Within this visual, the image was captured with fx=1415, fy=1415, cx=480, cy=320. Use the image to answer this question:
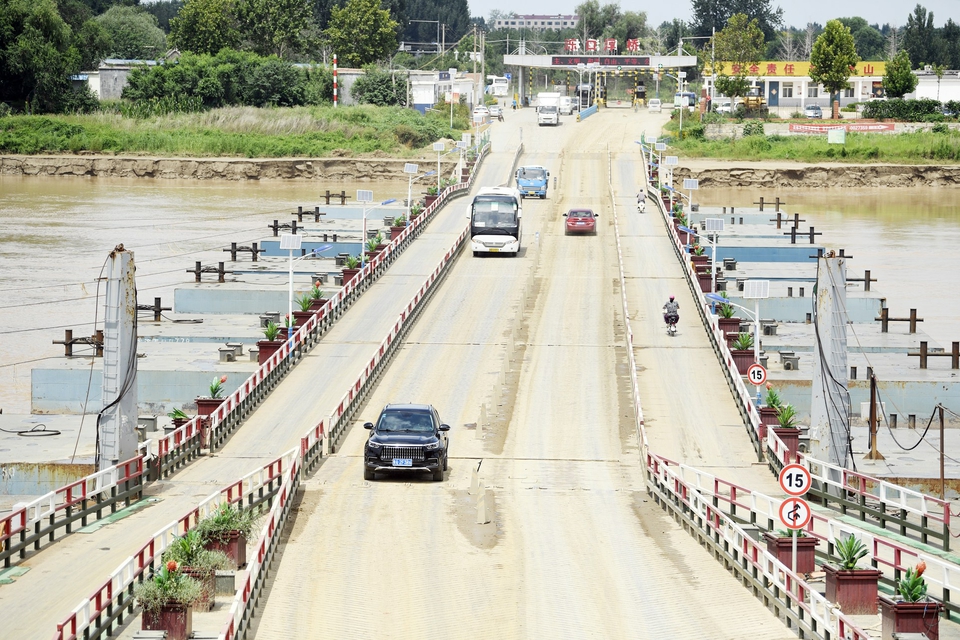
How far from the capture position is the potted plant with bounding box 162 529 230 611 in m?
22.1

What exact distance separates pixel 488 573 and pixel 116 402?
10916 mm

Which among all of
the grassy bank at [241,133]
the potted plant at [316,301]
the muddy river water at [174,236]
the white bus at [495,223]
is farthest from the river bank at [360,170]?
the potted plant at [316,301]

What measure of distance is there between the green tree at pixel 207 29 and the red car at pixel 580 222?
98.6 metres

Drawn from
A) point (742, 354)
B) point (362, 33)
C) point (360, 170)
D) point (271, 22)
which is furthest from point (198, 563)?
point (271, 22)

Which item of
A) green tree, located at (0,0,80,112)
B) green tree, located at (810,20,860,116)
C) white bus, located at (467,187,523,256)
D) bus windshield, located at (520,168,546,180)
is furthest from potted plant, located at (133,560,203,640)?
green tree, located at (0,0,80,112)

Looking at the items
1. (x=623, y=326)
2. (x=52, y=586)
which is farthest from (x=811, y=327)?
(x=52, y=586)

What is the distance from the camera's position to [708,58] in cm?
15888

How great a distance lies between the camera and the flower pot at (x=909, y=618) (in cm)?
2103

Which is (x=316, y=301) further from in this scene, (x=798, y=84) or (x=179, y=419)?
(x=798, y=84)

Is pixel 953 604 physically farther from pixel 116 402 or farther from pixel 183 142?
pixel 183 142

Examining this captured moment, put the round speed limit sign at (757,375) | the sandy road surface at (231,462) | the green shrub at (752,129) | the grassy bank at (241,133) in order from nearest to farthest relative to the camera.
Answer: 1. the sandy road surface at (231,462)
2. the round speed limit sign at (757,375)
3. the green shrub at (752,129)
4. the grassy bank at (241,133)

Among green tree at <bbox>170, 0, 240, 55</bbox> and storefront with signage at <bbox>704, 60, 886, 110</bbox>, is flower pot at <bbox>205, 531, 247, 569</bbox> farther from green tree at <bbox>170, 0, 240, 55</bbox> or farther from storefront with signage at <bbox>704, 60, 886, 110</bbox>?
green tree at <bbox>170, 0, 240, 55</bbox>

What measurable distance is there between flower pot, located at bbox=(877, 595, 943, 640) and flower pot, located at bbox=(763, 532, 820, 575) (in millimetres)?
3059

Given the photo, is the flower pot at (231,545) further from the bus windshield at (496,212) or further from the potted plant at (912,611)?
the bus windshield at (496,212)
